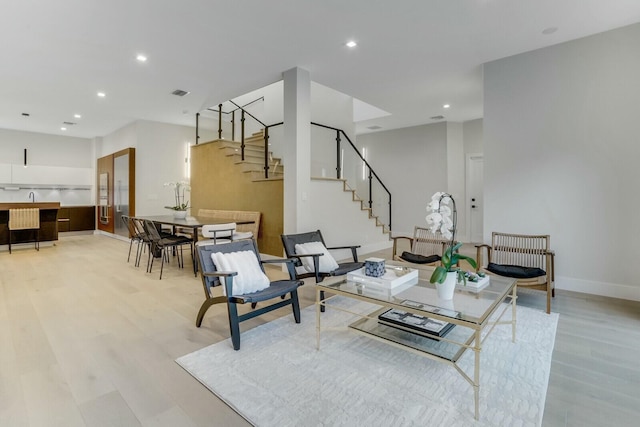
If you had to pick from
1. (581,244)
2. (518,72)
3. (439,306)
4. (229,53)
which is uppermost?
(229,53)

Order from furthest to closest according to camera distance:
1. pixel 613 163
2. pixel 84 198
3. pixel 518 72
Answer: pixel 84 198
pixel 518 72
pixel 613 163

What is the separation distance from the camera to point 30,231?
282 inches

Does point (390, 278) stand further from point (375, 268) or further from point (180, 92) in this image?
point (180, 92)

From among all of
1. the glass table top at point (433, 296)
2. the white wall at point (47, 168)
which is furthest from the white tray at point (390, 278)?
the white wall at point (47, 168)

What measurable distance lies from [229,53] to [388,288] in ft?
11.9

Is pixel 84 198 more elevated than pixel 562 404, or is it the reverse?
pixel 84 198

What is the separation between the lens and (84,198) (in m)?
10.3

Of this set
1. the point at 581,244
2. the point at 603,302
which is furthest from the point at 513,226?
the point at 603,302

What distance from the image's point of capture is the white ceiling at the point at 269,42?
3.19 m

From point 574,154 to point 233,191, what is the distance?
546 centimetres

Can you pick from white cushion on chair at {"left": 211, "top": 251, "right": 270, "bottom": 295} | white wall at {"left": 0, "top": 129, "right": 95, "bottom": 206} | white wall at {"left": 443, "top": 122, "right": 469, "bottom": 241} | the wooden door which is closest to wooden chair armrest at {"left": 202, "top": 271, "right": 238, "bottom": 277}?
white cushion on chair at {"left": 211, "top": 251, "right": 270, "bottom": 295}

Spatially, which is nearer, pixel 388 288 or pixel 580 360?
pixel 580 360

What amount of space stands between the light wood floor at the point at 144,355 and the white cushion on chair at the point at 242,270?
1.46 feet

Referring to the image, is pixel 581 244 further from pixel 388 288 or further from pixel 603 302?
pixel 388 288
